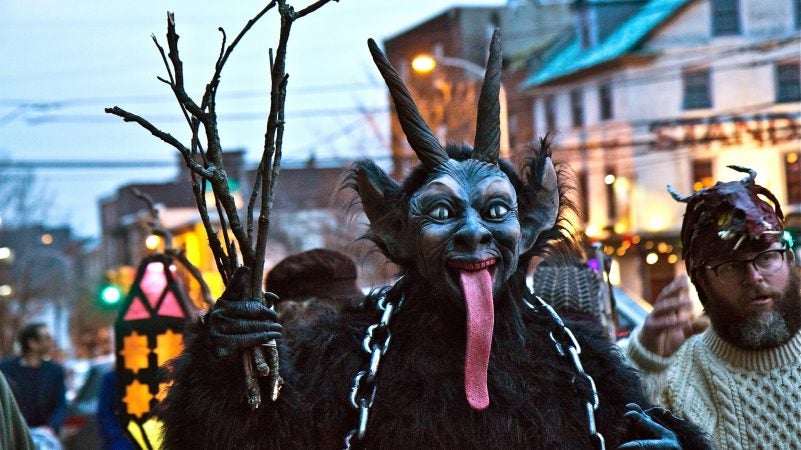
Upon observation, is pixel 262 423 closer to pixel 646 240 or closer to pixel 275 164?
pixel 275 164

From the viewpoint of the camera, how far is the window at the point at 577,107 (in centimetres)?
3569

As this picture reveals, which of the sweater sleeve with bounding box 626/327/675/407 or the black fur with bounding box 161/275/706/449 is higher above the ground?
the black fur with bounding box 161/275/706/449

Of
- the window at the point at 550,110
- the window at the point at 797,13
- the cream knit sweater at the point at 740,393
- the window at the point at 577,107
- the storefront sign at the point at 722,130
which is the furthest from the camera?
the window at the point at 550,110

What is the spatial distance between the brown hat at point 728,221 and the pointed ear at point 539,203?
0.79 meters

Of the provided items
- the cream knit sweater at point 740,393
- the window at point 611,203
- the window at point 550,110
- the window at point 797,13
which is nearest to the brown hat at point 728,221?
the cream knit sweater at point 740,393

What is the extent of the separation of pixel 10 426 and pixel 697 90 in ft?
99.1

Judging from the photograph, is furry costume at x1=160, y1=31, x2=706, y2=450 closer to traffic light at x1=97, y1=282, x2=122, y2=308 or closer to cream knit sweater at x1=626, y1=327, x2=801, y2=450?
cream knit sweater at x1=626, y1=327, x2=801, y2=450

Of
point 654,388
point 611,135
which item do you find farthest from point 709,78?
point 654,388

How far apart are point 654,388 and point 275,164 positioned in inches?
80.4

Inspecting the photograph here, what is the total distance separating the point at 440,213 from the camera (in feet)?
12.3

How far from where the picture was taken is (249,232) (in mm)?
3344

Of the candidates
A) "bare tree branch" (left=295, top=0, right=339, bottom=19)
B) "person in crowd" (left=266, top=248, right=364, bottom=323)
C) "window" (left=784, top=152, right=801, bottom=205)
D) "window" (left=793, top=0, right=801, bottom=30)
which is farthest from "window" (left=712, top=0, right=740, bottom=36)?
"bare tree branch" (left=295, top=0, right=339, bottom=19)

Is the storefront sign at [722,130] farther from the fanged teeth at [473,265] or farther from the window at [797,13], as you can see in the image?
the fanged teeth at [473,265]

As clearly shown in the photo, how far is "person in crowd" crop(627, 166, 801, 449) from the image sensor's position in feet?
14.4
